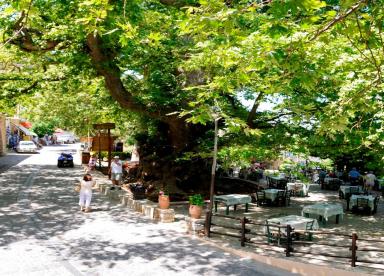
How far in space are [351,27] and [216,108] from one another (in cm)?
635

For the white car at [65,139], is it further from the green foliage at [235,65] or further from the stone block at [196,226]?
the stone block at [196,226]

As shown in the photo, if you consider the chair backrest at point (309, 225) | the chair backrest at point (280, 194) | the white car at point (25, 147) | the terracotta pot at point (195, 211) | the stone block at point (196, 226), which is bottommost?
the stone block at point (196, 226)

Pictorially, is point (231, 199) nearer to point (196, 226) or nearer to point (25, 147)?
point (196, 226)

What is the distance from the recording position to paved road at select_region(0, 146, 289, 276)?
9438mm

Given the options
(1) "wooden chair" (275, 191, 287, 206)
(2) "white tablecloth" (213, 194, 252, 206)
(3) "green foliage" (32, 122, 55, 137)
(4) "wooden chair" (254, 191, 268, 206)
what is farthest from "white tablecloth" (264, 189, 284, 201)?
(3) "green foliage" (32, 122, 55, 137)

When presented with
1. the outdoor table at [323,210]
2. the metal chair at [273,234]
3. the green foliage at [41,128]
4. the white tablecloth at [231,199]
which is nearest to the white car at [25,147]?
the green foliage at [41,128]

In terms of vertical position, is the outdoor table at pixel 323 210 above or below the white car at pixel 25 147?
below

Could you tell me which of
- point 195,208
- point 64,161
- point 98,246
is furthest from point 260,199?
point 64,161

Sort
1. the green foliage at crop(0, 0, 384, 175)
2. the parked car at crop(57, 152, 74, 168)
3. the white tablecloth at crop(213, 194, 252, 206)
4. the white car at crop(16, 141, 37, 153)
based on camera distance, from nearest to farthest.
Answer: the green foliage at crop(0, 0, 384, 175) < the white tablecloth at crop(213, 194, 252, 206) < the parked car at crop(57, 152, 74, 168) < the white car at crop(16, 141, 37, 153)

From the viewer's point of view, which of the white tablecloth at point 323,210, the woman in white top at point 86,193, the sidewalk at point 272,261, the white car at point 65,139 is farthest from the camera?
the white car at point 65,139

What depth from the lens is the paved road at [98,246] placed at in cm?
944

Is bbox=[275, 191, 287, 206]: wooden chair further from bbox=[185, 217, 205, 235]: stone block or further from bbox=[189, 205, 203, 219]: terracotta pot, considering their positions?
bbox=[185, 217, 205, 235]: stone block

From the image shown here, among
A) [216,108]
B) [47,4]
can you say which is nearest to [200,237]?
[216,108]

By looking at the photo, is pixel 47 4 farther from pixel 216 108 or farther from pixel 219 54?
pixel 219 54
